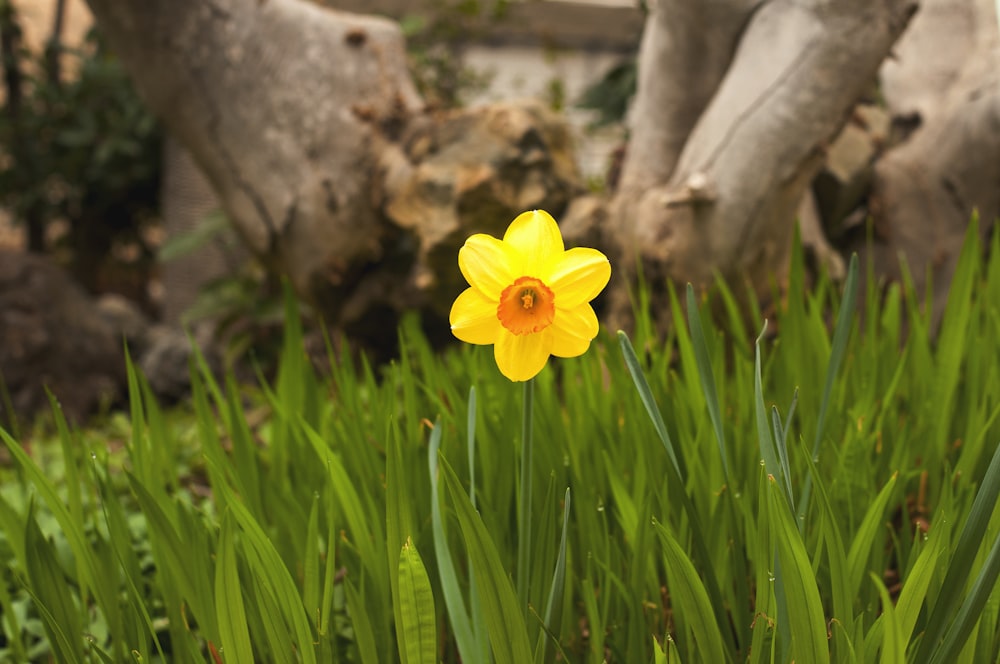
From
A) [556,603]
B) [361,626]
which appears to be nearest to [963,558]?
[556,603]

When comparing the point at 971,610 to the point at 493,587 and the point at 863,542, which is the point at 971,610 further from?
the point at 493,587

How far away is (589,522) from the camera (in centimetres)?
80

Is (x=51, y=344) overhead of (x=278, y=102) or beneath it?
beneath

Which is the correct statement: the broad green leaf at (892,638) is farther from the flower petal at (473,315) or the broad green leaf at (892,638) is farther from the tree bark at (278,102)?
the tree bark at (278,102)

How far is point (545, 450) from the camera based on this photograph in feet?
2.78

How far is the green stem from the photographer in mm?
584

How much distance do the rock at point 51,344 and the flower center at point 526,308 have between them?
3541 mm

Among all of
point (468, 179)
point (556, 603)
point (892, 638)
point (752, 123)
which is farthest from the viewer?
point (468, 179)

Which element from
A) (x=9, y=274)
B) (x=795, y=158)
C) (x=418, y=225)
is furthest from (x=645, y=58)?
(x=9, y=274)

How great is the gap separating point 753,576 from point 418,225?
62.5 inches

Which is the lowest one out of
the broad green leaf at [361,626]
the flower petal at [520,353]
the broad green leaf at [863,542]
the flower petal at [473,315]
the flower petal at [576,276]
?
the broad green leaf at [361,626]

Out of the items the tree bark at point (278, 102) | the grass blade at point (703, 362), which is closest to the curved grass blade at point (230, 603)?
the grass blade at point (703, 362)

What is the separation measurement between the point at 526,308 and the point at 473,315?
36 millimetres

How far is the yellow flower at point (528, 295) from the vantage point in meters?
0.54
